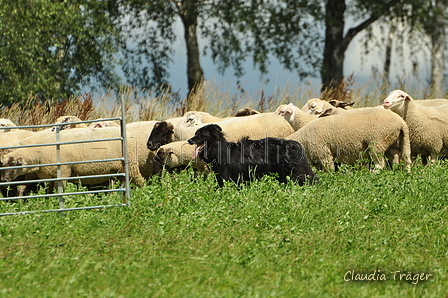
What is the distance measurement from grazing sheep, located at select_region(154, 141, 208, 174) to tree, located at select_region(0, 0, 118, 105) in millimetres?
10381

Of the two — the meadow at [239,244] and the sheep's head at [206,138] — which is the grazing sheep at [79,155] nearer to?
the sheep's head at [206,138]

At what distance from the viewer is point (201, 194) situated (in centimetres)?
718

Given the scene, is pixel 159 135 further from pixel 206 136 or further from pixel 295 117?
pixel 295 117

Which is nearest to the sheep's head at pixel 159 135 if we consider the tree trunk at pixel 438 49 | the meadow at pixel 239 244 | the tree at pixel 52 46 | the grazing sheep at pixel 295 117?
the meadow at pixel 239 244

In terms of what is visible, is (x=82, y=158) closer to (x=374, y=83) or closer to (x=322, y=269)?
(x=322, y=269)

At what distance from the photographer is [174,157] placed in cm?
982

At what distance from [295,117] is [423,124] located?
271cm

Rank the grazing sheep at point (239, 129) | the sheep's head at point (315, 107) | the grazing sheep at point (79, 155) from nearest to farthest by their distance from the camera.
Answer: the grazing sheep at point (79, 155) → the grazing sheep at point (239, 129) → the sheep's head at point (315, 107)

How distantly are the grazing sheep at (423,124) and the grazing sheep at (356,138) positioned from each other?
0.52 m

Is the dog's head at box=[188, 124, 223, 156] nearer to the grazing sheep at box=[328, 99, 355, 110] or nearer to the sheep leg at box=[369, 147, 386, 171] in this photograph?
the sheep leg at box=[369, 147, 386, 171]

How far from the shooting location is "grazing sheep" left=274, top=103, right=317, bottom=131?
39.0 feet

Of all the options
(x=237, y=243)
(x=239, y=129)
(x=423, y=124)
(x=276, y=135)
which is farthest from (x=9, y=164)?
(x=423, y=124)

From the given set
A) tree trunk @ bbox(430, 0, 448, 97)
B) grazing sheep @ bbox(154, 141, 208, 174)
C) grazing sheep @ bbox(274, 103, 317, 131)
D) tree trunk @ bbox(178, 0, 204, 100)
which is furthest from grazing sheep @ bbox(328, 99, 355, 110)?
tree trunk @ bbox(178, 0, 204, 100)

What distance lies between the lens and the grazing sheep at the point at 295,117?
11.9 meters
